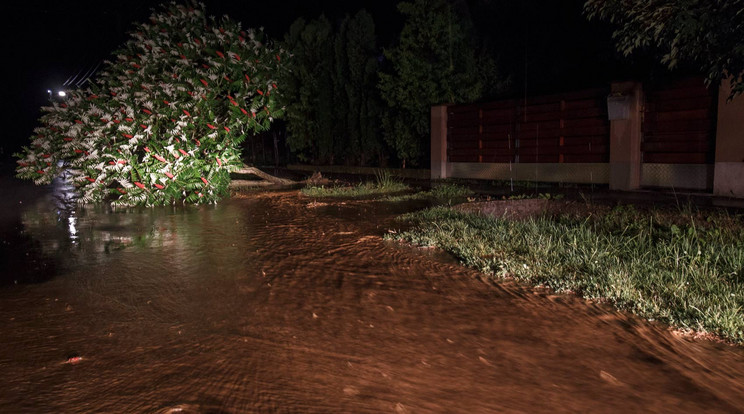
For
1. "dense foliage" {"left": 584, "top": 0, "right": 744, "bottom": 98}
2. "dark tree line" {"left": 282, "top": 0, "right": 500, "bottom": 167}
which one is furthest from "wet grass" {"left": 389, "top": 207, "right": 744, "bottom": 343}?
"dark tree line" {"left": 282, "top": 0, "right": 500, "bottom": 167}

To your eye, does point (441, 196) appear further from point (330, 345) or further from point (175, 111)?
point (330, 345)

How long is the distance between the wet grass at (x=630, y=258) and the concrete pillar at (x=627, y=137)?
15.5 ft

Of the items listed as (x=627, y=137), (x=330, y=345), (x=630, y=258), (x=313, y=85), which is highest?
(x=313, y=85)

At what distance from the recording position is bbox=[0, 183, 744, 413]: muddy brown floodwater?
9.57 ft

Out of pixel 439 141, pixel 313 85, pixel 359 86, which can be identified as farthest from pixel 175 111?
pixel 313 85

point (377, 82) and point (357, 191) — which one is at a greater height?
point (377, 82)

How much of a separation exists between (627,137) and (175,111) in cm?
1044

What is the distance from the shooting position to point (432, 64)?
1919 centimetres

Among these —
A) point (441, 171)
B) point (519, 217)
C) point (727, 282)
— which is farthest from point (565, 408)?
point (441, 171)

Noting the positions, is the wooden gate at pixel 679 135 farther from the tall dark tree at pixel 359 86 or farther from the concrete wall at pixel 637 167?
the tall dark tree at pixel 359 86

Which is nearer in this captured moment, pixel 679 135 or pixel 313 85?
pixel 679 135

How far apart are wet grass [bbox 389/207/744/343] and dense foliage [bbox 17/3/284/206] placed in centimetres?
629

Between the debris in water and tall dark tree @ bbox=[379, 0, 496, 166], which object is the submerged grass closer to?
tall dark tree @ bbox=[379, 0, 496, 166]

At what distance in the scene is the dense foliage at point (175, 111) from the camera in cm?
1167
